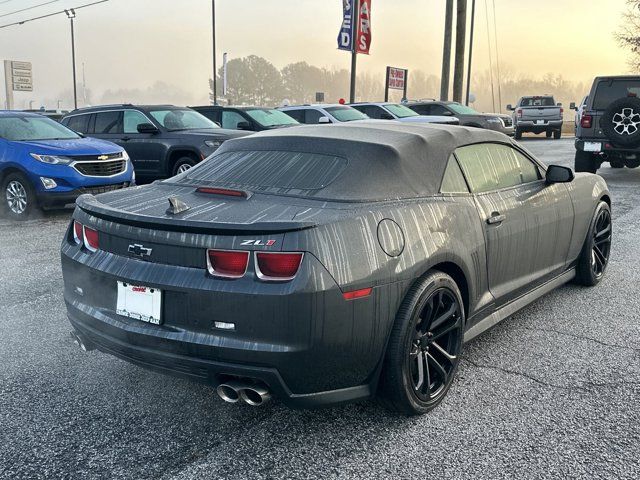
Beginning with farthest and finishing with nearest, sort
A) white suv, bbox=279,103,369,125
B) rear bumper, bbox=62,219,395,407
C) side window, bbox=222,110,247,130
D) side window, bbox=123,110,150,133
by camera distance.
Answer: white suv, bbox=279,103,369,125 < side window, bbox=222,110,247,130 < side window, bbox=123,110,150,133 < rear bumper, bbox=62,219,395,407

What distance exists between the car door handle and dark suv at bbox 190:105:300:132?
33.7 feet

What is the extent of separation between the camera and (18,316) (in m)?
4.78

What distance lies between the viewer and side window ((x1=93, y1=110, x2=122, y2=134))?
12234mm

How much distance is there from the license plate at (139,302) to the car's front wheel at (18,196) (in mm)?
6981

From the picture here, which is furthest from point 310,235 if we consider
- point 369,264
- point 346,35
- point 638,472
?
point 346,35

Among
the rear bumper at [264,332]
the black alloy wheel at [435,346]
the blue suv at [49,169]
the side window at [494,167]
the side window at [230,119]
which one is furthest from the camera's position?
the side window at [230,119]

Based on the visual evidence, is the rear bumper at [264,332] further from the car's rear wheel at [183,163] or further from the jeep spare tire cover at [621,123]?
the jeep spare tire cover at [621,123]

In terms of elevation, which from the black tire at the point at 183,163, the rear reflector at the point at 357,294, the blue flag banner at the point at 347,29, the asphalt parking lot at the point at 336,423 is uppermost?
the blue flag banner at the point at 347,29

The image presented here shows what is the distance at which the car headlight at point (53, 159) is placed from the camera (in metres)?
9.19

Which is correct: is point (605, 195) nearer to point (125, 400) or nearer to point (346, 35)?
point (125, 400)

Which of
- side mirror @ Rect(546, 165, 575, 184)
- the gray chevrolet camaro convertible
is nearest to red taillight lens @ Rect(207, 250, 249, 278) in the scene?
the gray chevrolet camaro convertible

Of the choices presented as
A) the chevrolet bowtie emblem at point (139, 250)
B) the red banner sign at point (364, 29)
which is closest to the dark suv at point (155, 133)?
the chevrolet bowtie emblem at point (139, 250)

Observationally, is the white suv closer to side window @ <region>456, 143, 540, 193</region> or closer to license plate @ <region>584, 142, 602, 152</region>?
license plate @ <region>584, 142, 602, 152</region>

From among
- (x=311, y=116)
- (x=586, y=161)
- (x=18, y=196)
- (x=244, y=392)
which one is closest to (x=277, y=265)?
(x=244, y=392)
